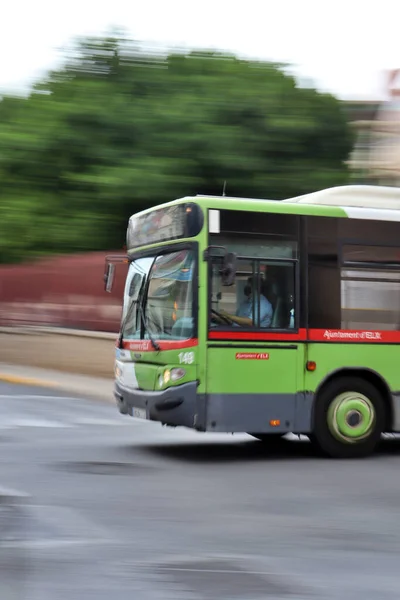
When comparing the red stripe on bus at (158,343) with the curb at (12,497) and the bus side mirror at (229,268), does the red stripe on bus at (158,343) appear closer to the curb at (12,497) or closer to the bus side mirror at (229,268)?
the bus side mirror at (229,268)

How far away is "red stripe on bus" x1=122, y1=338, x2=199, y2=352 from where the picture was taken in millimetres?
10672

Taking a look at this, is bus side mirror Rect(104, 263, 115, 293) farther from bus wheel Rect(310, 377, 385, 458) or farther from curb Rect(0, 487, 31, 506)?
curb Rect(0, 487, 31, 506)

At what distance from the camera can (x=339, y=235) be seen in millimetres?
11398

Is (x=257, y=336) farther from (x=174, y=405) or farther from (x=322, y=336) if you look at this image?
(x=174, y=405)

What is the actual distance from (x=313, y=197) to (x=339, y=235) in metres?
0.66

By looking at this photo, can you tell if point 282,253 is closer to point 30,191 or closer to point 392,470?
point 392,470

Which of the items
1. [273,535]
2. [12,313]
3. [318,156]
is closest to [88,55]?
[318,156]

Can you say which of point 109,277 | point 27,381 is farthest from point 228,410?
point 27,381

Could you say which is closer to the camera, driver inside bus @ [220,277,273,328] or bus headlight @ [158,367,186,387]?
bus headlight @ [158,367,186,387]

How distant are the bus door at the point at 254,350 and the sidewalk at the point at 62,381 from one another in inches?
357

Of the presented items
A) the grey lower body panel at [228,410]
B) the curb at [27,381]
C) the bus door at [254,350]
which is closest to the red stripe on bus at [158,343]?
the bus door at [254,350]

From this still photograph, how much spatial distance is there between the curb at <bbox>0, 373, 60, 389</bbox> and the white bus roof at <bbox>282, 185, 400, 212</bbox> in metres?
11.1

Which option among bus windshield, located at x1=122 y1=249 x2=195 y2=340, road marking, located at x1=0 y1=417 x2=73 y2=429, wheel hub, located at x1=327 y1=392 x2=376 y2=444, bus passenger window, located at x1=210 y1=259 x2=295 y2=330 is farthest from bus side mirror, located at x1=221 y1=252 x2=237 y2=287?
road marking, located at x1=0 y1=417 x2=73 y2=429

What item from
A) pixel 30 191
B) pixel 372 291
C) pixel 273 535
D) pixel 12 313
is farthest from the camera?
pixel 30 191
